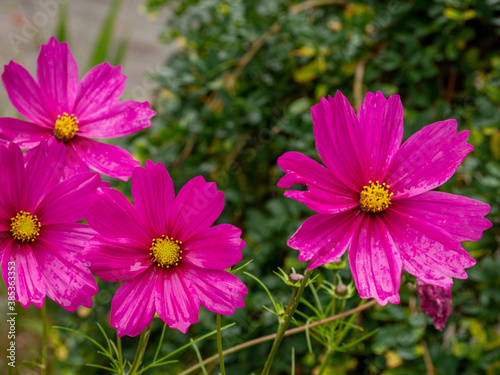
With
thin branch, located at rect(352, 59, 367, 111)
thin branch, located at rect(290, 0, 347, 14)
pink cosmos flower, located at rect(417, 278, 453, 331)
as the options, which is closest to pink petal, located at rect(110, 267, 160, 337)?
pink cosmos flower, located at rect(417, 278, 453, 331)

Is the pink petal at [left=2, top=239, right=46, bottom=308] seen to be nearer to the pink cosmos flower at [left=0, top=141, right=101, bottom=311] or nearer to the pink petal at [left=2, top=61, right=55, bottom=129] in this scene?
the pink cosmos flower at [left=0, top=141, right=101, bottom=311]

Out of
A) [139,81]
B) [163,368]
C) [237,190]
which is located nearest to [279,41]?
[237,190]

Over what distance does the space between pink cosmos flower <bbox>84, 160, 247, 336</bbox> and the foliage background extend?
0.64 meters

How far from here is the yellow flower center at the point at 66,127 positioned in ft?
1.48

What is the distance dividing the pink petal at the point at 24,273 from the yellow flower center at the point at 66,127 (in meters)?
0.09

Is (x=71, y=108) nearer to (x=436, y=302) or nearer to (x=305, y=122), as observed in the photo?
(x=436, y=302)

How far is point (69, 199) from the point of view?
38 centimetres

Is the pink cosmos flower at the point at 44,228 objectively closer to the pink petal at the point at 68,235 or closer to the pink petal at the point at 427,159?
the pink petal at the point at 68,235

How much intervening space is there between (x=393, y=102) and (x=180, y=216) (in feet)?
0.51

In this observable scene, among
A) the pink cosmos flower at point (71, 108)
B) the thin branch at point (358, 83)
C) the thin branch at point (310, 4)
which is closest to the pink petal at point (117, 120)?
the pink cosmos flower at point (71, 108)

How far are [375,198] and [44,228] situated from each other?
0.22m

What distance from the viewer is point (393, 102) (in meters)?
0.39

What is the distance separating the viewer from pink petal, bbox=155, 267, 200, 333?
0.37 meters

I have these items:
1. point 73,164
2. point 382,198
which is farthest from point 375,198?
point 73,164
